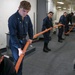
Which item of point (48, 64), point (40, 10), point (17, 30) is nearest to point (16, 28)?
point (17, 30)

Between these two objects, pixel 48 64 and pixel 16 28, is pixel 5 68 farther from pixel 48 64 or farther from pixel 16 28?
pixel 48 64

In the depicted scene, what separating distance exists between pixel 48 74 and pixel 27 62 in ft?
3.83

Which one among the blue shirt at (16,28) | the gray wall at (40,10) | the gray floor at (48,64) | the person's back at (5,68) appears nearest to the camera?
the person's back at (5,68)

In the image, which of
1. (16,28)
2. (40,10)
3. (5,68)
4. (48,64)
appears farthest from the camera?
(40,10)

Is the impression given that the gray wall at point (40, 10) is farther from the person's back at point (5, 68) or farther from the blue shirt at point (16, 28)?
the person's back at point (5, 68)

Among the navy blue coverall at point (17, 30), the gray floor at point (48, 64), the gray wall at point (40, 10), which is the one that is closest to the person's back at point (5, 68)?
the navy blue coverall at point (17, 30)

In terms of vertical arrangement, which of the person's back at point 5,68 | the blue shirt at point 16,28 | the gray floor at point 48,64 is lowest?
the gray floor at point 48,64

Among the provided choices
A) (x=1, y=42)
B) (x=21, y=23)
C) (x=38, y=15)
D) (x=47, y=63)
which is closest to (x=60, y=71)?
(x=47, y=63)

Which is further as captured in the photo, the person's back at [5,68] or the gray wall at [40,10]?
the gray wall at [40,10]

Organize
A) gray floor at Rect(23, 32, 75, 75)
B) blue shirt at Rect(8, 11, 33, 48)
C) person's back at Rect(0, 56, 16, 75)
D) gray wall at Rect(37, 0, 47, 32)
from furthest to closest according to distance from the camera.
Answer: gray wall at Rect(37, 0, 47, 32)
gray floor at Rect(23, 32, 75, 75)
blue shirt at Rect(8, 11, 33, 48)
person's back at Rect(0, 56, 16, 75)

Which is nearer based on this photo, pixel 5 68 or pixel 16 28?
pixel 5 68

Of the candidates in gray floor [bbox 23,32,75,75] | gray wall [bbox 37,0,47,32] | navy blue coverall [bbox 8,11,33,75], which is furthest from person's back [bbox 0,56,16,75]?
gray wall [bbox 37,0,47,32]

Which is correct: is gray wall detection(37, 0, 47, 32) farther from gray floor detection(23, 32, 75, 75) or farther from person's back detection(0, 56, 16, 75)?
person's back detection(0, 56, 16, 75)

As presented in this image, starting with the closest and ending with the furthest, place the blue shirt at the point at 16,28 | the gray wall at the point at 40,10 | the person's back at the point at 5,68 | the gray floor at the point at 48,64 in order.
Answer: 1. the person's back at the point at 5,68
2. the blue shirt at the point at 16,28
3. the gray floor at the point at 48,64
4. the gray wall at the point at 40,10
